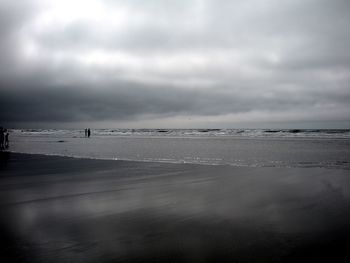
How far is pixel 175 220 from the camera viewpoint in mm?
5219

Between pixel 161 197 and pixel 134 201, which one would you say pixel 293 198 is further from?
pixel 134 201

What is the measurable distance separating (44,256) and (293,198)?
5.49 m

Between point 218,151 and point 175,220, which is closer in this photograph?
point 175,220

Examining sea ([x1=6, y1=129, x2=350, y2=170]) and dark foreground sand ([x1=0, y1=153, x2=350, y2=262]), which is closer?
dark foreground sand ([x1=0, y1=153, x2=350, y2=262])

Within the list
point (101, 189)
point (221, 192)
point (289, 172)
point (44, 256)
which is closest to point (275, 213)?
point (221, 192)

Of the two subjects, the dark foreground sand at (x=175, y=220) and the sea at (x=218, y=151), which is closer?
the dark foreground sand at (x=175, y=220)

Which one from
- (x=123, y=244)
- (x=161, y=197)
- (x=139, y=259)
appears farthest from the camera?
(x=161, y=197)

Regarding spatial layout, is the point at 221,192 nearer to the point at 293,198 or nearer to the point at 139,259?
the point at 293,198

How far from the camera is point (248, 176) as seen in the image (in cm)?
1027

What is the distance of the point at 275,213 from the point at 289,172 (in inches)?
242

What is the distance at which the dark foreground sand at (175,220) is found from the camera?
12.3 ft

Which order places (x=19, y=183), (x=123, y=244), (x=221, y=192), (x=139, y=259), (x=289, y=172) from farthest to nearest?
(x=289, y=172), (x=19, y=183), (x=221, y=192), (x=123, y=244), (x=139, y=259)

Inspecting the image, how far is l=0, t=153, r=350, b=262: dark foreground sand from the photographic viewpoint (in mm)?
3746

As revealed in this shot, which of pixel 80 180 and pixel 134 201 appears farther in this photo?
pixel 80 180
